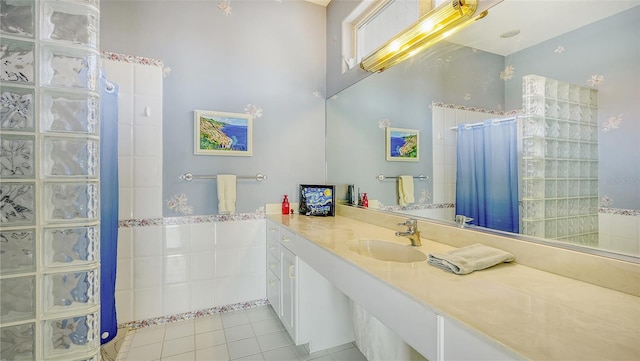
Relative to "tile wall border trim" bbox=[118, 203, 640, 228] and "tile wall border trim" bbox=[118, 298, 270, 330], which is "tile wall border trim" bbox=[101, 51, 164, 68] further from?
"tile wall border trim" bbox=[118, 298, 270, 330]

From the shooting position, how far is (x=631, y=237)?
0.89 metres

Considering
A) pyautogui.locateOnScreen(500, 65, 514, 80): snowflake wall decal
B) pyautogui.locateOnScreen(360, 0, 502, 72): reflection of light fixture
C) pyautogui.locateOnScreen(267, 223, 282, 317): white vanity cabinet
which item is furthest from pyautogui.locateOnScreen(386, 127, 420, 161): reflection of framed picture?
pyautogui.locateOnScreen(267, 223, 282, 317): white vanity cabinet

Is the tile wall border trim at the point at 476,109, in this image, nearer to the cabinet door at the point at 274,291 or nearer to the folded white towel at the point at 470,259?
the folded white towel at the point at 470,259

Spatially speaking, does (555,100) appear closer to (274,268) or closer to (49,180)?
(49,180)

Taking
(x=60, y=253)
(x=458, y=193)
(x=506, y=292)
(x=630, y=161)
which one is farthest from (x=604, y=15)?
(x=60, y=253)

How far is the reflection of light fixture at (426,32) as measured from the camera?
1.29m

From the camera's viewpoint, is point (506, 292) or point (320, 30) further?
point (320, 30)

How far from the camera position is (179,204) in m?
2.10

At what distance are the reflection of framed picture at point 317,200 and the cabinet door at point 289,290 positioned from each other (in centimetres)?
52

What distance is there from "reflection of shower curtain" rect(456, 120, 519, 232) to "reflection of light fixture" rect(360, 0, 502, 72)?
1.64 feet

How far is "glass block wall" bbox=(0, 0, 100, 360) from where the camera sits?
804 mm

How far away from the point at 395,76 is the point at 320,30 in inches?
41.9

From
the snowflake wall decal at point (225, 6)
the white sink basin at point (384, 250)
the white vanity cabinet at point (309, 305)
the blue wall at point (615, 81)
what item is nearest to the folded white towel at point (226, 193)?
the white vanity cabinet at point (309, 305)

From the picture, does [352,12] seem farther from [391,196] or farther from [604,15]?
[604,15]
